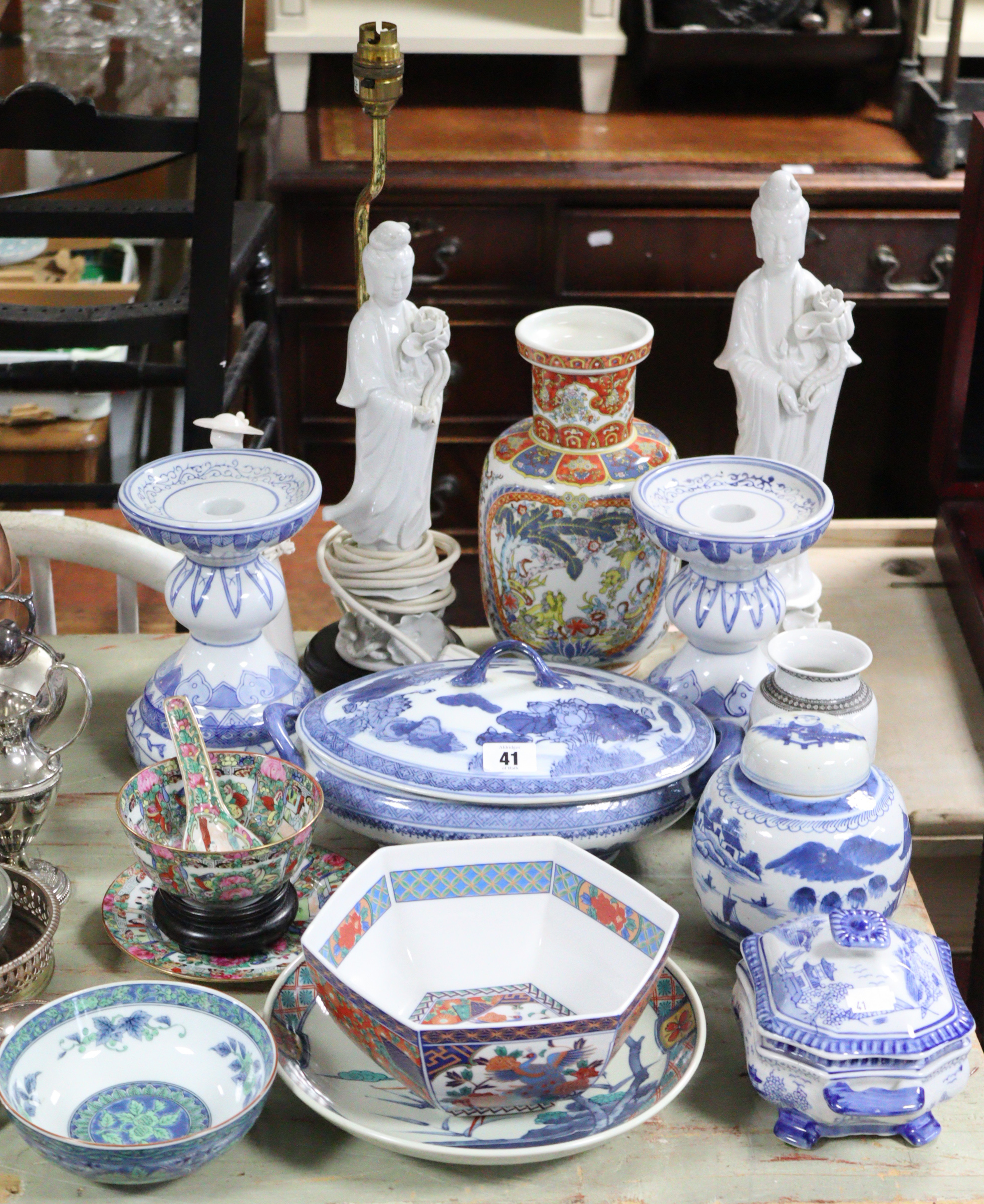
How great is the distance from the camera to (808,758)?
37.1 inches

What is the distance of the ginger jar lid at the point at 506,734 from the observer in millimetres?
1009

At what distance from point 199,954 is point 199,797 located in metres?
0.10

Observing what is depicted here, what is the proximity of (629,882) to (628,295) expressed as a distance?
57.9 inches

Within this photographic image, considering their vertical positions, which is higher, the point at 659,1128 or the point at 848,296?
the point at 848,296

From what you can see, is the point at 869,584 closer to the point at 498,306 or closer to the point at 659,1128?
the point at 659,1128

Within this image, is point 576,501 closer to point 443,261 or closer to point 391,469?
point 391,469

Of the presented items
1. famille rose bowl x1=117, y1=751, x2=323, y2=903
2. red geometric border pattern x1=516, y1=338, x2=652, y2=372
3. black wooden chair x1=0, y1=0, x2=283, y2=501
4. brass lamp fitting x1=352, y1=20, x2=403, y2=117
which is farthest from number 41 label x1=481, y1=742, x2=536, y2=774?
black wooden chair x1=0, y1=0, x2=283, y2=501

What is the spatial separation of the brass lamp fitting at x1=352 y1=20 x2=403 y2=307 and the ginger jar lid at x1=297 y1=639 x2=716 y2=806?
1.15 feet

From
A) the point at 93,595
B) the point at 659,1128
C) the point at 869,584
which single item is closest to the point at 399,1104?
the point at 659,1128

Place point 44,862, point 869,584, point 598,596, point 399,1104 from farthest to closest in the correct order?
1. point 869,584
2. point 598,596
3. point 44,862
4. point 399,1104

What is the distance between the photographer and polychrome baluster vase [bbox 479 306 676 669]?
121 centimetres

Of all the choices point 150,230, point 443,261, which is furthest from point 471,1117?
point 443,261

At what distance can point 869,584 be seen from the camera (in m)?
1.53

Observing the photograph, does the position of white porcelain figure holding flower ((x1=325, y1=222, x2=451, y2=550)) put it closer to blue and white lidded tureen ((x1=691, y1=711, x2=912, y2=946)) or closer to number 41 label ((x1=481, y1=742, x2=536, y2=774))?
number 41 label ((x1=481, y1=742, x2=536, y2=774))
